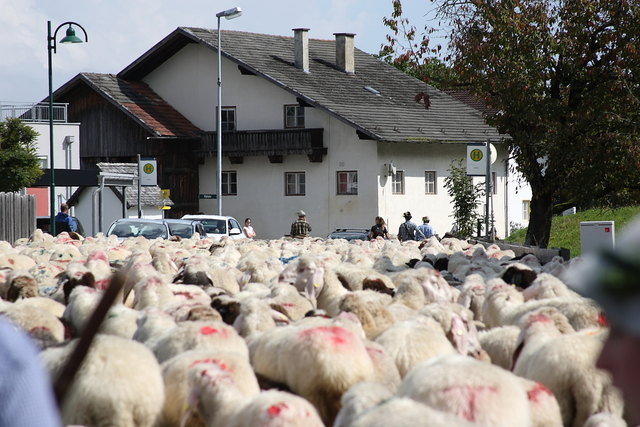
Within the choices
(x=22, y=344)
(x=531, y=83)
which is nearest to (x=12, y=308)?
(x=22, y=344)

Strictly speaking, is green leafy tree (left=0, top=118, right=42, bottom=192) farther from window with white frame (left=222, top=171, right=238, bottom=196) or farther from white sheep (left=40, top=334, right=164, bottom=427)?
white sheep (left=40, top=334, right=164, bottom=427)

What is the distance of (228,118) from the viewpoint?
4397 centimetres

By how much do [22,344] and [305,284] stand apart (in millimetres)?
8358

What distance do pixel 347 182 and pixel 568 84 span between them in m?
18.4

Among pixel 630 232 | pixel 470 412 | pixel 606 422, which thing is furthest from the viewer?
pixel 606 422

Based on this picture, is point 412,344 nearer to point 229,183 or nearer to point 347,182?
point 347,182

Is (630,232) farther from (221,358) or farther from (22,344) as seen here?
(221,358)

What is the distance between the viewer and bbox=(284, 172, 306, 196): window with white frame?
4216 cm

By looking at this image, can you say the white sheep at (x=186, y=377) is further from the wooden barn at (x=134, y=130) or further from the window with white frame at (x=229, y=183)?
the window with white frame at (x=229, y=183)

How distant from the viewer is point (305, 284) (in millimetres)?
9938

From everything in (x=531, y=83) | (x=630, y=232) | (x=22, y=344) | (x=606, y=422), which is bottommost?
(x=606, y=422)

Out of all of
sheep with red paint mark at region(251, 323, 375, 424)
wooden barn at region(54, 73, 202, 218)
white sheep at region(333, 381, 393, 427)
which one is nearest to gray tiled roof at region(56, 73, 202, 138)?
wooden barn at region(54, 73, 202, 218)

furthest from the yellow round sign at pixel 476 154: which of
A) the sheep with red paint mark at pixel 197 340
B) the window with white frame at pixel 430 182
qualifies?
the window with white frame at pixel 430 182

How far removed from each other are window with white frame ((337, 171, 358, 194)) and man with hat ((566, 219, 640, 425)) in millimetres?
39436
